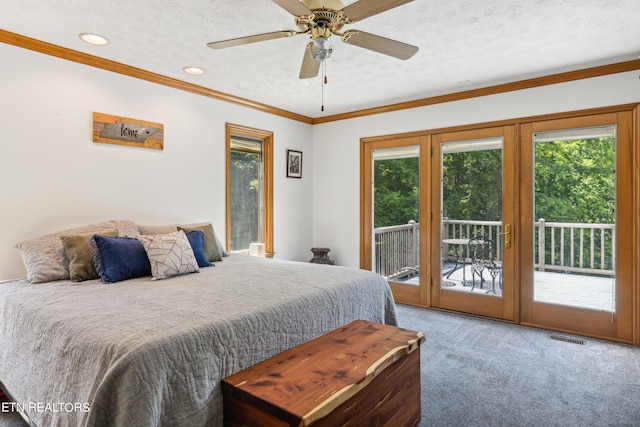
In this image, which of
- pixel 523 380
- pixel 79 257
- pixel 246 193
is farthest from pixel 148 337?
pixel 246 193

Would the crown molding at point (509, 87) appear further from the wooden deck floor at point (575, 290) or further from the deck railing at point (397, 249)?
the wooden deck floor at point (575, 290)

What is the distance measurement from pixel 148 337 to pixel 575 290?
3.86 m

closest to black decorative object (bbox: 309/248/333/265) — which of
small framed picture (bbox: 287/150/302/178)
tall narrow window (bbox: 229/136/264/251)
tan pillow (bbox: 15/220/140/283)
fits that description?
tall narrow window (bbox: 229/136/264/251)

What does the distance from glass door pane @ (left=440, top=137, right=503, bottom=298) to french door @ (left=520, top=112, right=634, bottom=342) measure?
0.89ft

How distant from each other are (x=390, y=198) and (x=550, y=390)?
2.77 metres

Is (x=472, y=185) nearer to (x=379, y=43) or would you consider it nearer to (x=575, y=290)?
(x=575, y=290)

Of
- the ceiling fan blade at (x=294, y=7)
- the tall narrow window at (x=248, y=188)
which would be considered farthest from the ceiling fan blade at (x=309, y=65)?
the tall narrow window at (x=248, y=188)

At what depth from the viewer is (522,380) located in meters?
2.64

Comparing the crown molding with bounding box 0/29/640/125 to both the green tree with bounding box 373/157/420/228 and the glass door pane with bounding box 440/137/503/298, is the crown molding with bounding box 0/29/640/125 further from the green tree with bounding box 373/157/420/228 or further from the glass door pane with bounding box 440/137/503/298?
the green tree with bounding box 373/157/420/228

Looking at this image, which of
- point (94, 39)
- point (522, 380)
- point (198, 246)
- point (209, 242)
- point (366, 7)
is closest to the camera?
point (366, 7)

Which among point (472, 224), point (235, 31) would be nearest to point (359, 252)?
point (472, 224)

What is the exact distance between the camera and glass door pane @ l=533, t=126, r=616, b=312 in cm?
342

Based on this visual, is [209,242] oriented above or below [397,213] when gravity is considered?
below

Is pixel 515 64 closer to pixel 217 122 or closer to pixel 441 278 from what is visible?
pixel 441 278
